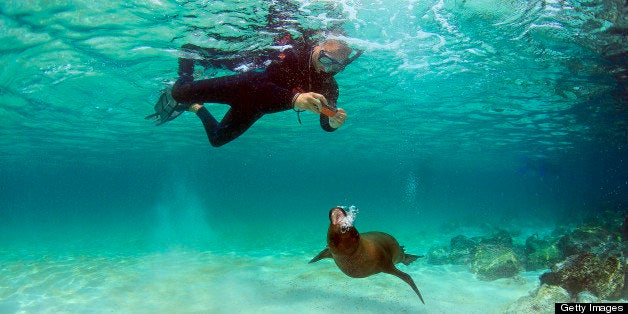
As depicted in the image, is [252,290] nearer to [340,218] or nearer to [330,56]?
[330,56]

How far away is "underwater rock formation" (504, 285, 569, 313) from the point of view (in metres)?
6.24

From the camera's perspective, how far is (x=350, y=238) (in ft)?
7.59

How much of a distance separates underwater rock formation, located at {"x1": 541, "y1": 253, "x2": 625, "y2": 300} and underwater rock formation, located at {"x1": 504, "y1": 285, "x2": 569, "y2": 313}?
45 centimetres

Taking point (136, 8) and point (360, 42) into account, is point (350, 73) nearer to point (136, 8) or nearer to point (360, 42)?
point (360, 42)

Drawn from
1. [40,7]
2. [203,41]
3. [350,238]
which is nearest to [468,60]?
[203,41]

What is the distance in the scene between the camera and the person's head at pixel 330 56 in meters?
4.92

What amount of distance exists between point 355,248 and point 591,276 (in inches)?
301

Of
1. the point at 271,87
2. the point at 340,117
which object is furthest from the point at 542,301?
the point at 271,87

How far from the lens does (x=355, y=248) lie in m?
2.40

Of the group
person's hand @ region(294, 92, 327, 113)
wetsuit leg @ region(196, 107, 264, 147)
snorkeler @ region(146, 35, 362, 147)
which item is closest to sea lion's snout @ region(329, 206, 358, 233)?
person's hand @ region(294, 92, 327, 113)

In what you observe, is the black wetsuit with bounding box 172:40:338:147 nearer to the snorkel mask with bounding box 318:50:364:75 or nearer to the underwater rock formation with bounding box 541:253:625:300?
the snorkel mask with bounding box 318:50:364:75

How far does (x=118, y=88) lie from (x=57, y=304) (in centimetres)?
1147

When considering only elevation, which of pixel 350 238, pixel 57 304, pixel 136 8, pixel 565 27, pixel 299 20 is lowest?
pixel 57 304

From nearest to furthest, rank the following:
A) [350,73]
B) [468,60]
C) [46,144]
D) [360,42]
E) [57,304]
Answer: [57,304]
[360,42]
[468,60]
[350,73]
[46,144]
